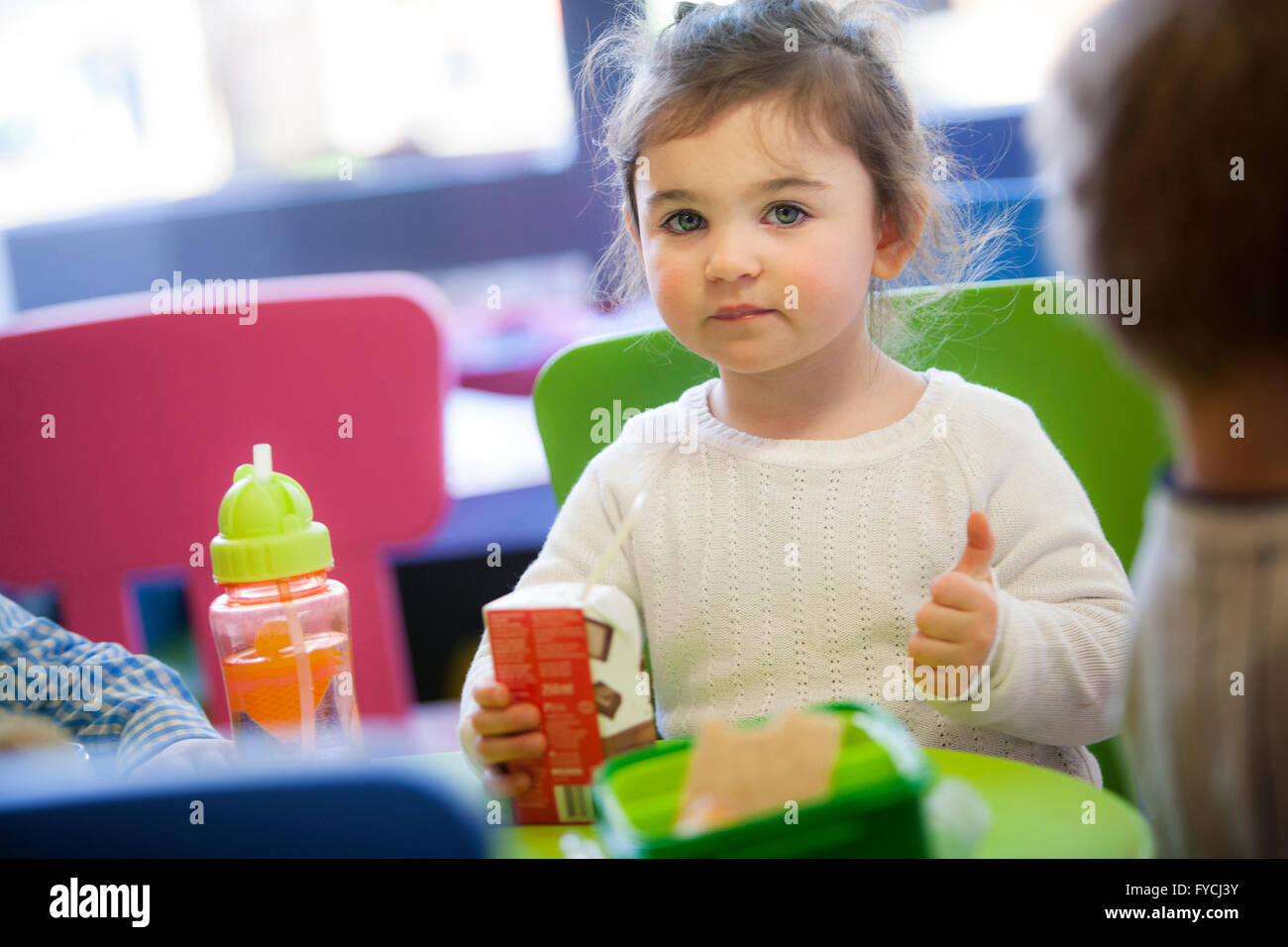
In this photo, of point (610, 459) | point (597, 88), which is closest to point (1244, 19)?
point (610, 459)

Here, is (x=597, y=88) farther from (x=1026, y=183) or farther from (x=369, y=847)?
(x=369, y=847)

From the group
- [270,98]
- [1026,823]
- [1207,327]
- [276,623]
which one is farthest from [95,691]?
[270,98]

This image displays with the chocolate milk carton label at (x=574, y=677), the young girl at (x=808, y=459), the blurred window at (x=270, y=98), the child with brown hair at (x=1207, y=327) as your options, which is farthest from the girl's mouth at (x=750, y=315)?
the blurred window at (x=270, y=98)

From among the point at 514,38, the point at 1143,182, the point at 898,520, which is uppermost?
the point at 514,38

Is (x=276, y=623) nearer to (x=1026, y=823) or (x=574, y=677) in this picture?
(x=574, y=677)

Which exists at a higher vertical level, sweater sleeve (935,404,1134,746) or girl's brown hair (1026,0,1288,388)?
girl's brown hair (1026,0,1288,388)

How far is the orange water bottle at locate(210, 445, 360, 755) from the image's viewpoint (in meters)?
0.76

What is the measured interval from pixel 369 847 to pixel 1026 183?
3.19ft

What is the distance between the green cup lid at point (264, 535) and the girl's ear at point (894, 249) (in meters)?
0.46

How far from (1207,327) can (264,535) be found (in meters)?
0.53

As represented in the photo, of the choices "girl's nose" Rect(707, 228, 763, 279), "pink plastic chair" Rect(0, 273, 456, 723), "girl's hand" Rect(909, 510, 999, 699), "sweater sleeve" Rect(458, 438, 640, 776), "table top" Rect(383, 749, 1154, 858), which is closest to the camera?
"table top" Rect(383, 749, 1154, 858)

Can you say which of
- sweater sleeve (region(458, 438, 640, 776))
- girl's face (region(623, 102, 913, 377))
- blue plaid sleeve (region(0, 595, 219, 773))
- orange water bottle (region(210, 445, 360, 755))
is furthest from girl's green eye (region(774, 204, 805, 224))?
blue plaid sleeve (region(0, 595, 219, 773))

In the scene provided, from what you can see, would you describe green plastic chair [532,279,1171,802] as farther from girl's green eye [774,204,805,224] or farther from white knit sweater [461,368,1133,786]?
girl's green eye [774,204,805,224]

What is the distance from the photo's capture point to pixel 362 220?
219 cm
